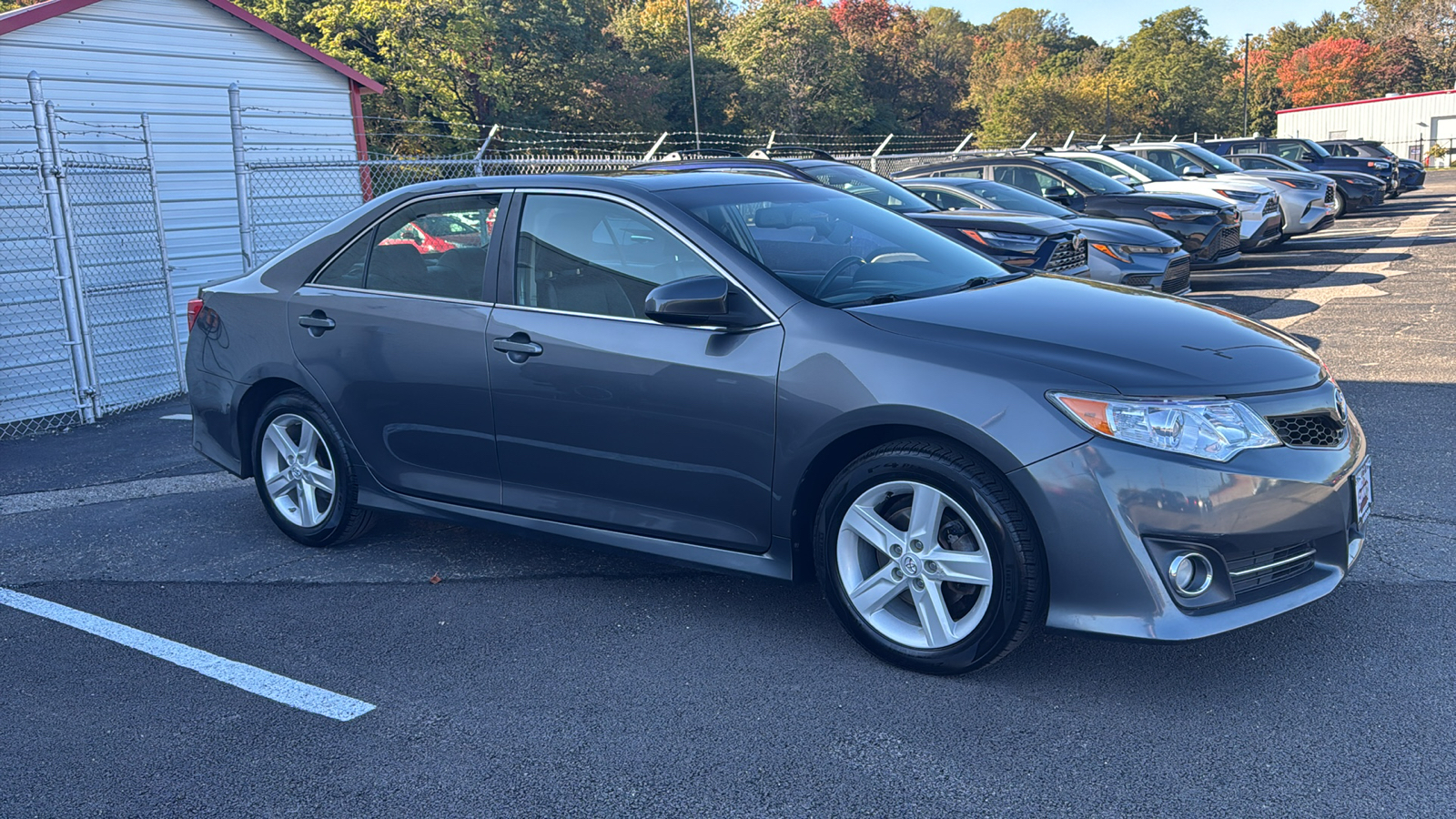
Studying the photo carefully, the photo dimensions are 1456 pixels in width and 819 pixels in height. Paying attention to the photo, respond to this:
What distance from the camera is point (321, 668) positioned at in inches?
A: 154

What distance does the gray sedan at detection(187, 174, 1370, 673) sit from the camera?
331 centimetres

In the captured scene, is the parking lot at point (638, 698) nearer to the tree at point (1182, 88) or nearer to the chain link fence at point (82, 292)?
the chain link fence at point (82, 292)

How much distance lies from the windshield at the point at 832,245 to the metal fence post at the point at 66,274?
20.4 feet

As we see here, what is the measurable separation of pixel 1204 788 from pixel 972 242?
7332 mm

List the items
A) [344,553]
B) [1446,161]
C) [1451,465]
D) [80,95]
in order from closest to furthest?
1. [344,553]
2. [1451,465]
3. [80,95]
4. [1446,161]

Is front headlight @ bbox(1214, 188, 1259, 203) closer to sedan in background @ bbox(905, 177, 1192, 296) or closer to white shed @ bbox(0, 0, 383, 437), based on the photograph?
sedan in background @ bbox(905, 177, 1192, 296)

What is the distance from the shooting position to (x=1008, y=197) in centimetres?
1184

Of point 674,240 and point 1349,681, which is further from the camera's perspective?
point 674,240

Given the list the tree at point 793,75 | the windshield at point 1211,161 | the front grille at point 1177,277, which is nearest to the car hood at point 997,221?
the front grille at point 1177,277

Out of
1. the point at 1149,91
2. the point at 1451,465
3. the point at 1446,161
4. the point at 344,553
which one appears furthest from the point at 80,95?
the point at 1149,91

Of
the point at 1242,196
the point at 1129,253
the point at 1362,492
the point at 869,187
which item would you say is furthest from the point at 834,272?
the point at 1242,196

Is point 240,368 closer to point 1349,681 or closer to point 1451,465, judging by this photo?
point 1349,681

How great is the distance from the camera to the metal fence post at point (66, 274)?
Answer: 27.7ft

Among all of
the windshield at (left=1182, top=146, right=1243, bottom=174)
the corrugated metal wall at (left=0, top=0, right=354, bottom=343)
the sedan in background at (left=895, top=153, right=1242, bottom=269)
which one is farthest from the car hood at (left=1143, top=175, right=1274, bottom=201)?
the corrugated metal wall at (left=0, top=0, right=354, bottom=343)
